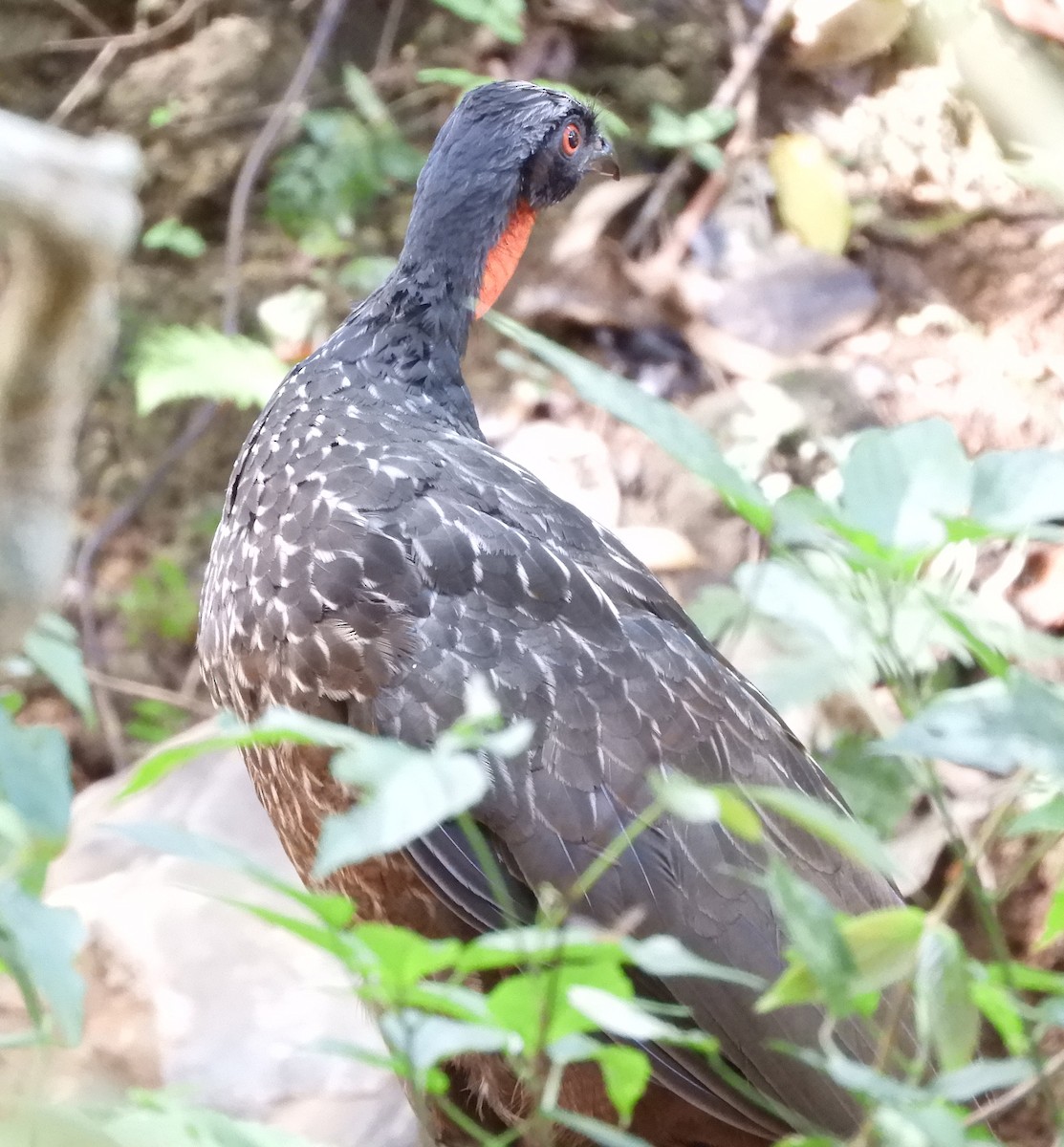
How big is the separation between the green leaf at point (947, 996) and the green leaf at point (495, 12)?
143 inches

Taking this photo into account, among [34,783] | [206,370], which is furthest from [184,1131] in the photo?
[206,370]


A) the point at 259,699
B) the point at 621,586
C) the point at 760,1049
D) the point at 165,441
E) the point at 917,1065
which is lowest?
the point at 165,441

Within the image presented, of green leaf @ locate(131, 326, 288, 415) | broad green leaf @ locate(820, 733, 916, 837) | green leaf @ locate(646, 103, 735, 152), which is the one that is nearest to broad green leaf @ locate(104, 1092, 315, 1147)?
broad green leaf @ locate(820, 733, 916, 837)

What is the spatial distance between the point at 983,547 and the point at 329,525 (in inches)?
80.8

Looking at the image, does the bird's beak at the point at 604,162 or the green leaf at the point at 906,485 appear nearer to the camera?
the green leaf at the point at 906,485

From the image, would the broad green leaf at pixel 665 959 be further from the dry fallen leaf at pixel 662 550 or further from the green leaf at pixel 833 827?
the dry fallen leaf at pixel 662 550

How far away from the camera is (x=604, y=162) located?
250 centimetres

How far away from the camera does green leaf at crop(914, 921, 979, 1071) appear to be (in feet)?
1.98

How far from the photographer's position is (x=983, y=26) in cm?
406

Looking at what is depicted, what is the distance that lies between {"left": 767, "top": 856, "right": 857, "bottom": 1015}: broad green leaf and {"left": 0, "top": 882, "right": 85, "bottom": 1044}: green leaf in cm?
32

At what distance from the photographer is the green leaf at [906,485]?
2.24 ft

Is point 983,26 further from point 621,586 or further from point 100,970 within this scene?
point 100,970

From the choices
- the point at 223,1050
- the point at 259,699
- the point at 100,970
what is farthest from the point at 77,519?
the point at 259,699

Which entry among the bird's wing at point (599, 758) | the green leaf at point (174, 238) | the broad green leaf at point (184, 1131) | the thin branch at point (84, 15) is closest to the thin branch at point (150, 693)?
the green leaf at point (174, 238)
